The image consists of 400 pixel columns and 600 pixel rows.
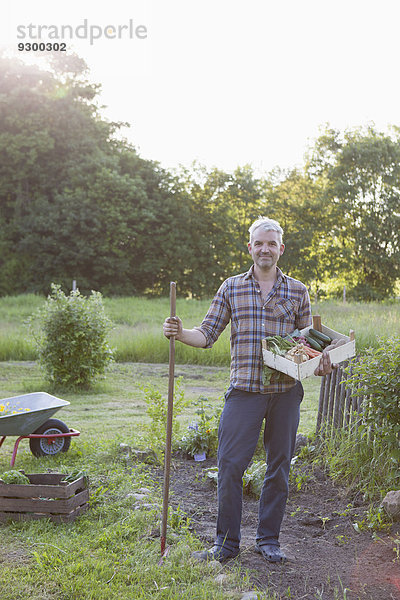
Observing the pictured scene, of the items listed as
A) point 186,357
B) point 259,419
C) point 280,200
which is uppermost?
point 280,200

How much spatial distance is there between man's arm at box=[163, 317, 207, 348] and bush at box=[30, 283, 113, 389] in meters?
6.03

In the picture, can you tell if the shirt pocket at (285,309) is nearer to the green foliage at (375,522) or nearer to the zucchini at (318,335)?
the zucchini at (318,335)

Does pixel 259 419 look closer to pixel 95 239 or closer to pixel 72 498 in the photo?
pixel 72 498

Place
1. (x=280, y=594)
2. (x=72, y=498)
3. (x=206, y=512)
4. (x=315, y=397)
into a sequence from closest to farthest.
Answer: (x=280, y=594)
(x=72, y=498)
(x=206, y=512)
(x=315, y=397)

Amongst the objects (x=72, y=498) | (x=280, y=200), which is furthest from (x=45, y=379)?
(x=280, y=200)

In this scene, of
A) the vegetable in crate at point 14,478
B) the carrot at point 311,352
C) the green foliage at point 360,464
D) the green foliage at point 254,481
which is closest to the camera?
the carrot at point 311,352

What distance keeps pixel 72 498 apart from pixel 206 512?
0.91 metres

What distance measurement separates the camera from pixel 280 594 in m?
3.20

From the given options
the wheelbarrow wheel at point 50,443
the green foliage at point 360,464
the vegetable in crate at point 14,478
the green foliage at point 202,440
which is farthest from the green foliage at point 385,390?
the wheelbarrow wheel at point 50,443

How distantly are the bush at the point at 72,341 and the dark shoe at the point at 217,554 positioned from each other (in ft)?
20.1

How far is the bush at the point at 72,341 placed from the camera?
31.1 feet

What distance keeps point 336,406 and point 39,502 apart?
8.39 feet

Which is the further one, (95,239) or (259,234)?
(95,239)

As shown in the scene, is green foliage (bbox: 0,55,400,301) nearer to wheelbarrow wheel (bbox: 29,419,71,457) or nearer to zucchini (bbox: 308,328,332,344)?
wheelbarrow wheel (bbox: 29,419,71,457)
